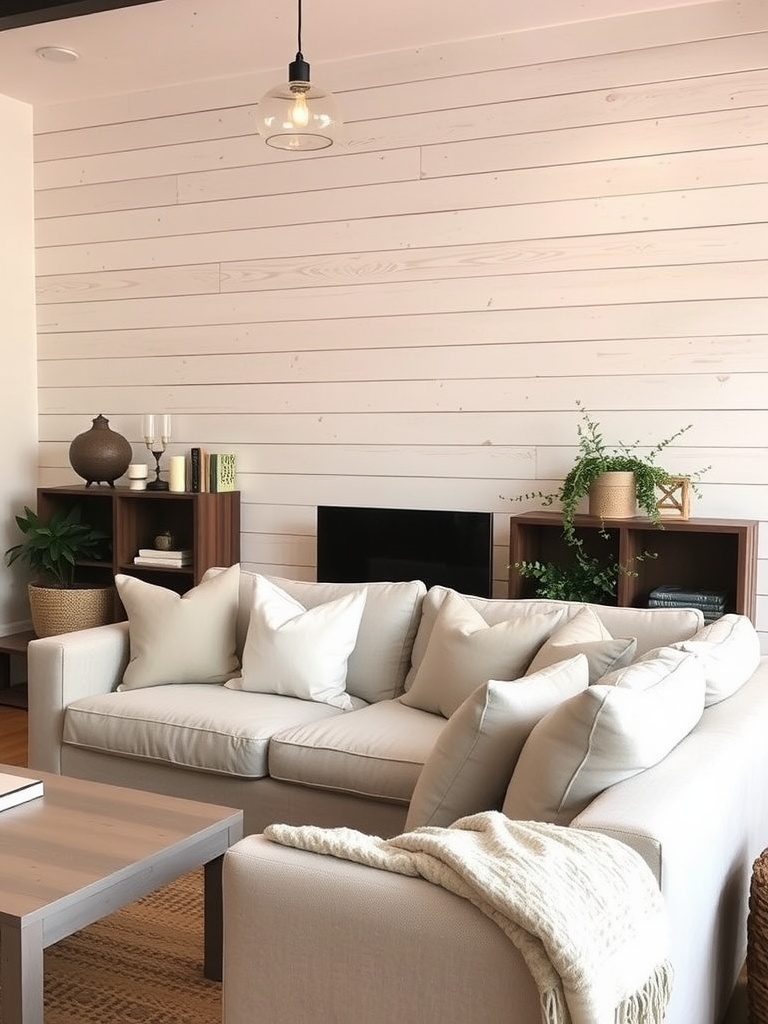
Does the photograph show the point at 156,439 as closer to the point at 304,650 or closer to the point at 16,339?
the point at 16,339

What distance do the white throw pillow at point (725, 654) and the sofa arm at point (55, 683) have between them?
191 cm

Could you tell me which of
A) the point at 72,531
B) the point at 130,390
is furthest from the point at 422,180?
the point at 72,531

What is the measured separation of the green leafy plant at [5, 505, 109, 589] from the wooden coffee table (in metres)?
2.40

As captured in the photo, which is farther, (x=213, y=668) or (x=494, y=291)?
(x=494, y=291)

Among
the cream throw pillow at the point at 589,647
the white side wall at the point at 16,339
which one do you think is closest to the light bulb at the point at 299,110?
the cream throw pillow at the point at 589,647

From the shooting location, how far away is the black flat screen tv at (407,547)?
4.49 meters

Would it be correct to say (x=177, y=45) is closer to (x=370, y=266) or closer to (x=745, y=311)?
→ (x=370, y=266)

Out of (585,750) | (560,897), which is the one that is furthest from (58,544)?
(560,897)

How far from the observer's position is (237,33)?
4555 mm

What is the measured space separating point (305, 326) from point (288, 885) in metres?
3.54

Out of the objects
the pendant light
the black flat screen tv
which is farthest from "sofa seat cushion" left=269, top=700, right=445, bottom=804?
the pendant light

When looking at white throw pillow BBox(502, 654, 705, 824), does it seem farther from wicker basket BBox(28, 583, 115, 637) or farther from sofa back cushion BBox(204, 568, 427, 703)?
wicker basket BBox(28, 583, 115, 637)

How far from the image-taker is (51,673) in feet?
11.6

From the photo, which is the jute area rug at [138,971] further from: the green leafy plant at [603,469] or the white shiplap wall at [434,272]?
the white shiplap wall at [434,272]
